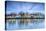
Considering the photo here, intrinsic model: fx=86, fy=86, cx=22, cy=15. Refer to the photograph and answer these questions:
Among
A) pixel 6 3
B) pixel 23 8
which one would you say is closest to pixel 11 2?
pixel 6 3

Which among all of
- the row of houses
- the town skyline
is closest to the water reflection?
the row of houses

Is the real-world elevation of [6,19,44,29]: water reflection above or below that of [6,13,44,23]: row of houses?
below

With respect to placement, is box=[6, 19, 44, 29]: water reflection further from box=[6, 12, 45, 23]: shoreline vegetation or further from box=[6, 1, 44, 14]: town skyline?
box=[6, 1, 44, 14]: town skyline

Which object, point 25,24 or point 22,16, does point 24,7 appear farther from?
point 25,24

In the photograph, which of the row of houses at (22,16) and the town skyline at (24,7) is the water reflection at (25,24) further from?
the town skyline at (24,7)

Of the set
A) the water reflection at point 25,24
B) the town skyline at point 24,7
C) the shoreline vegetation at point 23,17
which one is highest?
the town skyline at point 24,7

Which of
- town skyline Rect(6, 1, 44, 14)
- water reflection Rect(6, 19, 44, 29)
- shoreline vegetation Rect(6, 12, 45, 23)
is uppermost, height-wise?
town skyline Rect(6, 1, 44, 14)

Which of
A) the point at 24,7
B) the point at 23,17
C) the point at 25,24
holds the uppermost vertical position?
the point at 24,7

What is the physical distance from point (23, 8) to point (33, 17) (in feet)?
0.64

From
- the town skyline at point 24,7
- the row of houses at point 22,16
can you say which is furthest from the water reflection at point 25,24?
the town skyline at point 24,7

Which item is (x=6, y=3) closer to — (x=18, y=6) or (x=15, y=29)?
(x=18, y=6)

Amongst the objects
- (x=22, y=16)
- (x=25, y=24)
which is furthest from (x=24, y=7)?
(x=25, y=24)

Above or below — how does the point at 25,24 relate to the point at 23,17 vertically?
below

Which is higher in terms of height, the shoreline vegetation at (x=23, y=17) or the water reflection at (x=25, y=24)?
the shoreline vegetation at (x=23, y=17)
